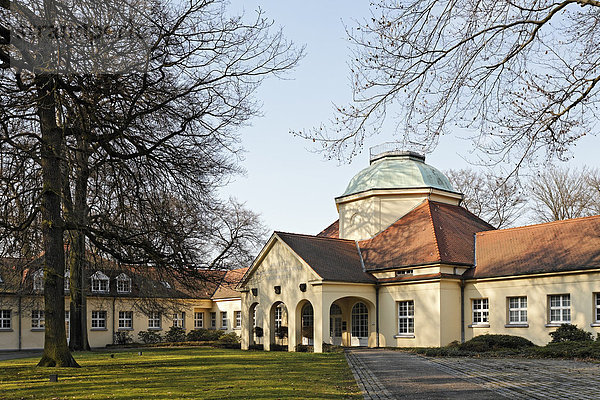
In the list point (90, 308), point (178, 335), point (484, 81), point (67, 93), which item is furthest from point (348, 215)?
point (484, 81)

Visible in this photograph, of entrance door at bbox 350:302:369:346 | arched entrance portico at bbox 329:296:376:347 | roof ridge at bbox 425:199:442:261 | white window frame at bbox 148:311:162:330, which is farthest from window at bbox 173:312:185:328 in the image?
roof ridge at bbox 425:199:442:261

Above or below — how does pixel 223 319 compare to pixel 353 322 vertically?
below

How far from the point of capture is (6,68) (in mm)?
13945

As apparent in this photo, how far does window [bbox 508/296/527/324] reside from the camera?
26562 millimetres

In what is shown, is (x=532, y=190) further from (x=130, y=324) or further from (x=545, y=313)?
(x=130, y=324)

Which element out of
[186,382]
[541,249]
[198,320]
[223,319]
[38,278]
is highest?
Answer: [541,249]

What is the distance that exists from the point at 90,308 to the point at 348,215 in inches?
781

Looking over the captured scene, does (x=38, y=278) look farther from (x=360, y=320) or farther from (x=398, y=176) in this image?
(x=398, y=176)

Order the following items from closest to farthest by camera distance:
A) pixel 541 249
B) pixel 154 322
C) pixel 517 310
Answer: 1. pixel 517 310
2. pixel 541 249
3. pixel 154 322

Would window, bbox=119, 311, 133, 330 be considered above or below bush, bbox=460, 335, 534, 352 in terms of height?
below

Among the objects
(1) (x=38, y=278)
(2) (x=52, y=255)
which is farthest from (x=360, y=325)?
(2) (x=52, y=255)

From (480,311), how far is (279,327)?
409 inches

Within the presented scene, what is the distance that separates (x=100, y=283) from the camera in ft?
143

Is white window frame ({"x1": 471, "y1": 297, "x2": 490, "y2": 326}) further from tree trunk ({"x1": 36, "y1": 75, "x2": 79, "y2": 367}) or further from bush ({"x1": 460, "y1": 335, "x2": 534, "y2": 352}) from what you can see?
tree trunk ({"x1": 36, "y1": 75, "x2": 79, "y2": 367})
